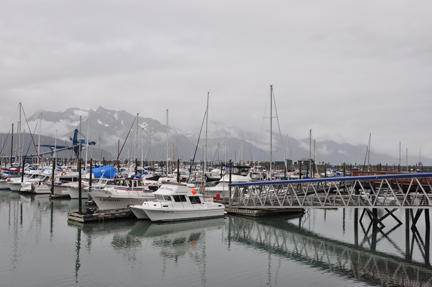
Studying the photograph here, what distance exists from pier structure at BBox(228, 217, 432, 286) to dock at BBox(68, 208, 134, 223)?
442 inches

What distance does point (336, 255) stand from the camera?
27.4m

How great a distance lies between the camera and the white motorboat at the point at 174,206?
123ft

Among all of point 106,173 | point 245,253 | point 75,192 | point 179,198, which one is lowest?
point 245,253

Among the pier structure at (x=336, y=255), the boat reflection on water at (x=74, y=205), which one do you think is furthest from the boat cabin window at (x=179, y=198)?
the boat reflection on water at (x=74, y=205)

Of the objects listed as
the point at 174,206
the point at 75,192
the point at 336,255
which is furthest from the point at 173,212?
the point at 75,192

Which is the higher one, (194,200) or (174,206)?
(194,200)

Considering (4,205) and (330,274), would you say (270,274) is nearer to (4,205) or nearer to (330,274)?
(330,274)

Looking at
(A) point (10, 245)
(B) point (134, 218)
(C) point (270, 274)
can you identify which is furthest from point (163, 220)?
(C) point (270, 274)

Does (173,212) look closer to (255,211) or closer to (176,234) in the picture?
(176,234)

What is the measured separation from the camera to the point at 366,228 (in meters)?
38.2

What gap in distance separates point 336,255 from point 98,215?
911 inches

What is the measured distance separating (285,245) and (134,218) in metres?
17.1

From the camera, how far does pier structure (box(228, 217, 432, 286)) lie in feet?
73.6

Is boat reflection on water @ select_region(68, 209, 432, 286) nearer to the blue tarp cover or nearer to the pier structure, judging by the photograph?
the pier structure
